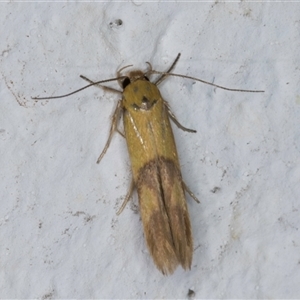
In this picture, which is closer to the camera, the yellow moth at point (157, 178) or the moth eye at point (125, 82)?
the yellow moth at point (157, 178)

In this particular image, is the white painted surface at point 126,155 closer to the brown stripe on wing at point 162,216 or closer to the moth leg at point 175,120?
the moth leg at point 175,120

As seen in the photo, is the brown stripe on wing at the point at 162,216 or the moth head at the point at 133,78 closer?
the brown stripe on wing at the point at 162,216

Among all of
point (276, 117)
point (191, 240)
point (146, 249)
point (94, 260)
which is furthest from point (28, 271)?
point (276, 117)

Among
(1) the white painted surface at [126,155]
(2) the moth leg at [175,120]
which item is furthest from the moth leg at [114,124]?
(2) the moth leg at [175,120]

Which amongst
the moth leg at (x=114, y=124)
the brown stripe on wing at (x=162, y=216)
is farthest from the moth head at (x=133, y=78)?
the brown stripe on wing at (x=162, y=216)

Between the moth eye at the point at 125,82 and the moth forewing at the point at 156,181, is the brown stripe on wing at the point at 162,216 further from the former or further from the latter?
the moth eye at the point at 125,82

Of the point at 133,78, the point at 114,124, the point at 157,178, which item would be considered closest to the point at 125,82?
the point at 133,78

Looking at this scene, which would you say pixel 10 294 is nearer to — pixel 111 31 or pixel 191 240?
pixel 191 240

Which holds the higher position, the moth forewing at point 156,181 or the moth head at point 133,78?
the moth head at point 133,78

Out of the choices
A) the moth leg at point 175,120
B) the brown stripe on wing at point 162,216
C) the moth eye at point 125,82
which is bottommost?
the brown stripe on wing at point 162,216

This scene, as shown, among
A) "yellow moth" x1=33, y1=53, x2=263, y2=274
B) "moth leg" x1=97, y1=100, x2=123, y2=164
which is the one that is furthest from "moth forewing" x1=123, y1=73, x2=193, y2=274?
"moth leg" x1=97, y1=100, x2=123, y2=164
